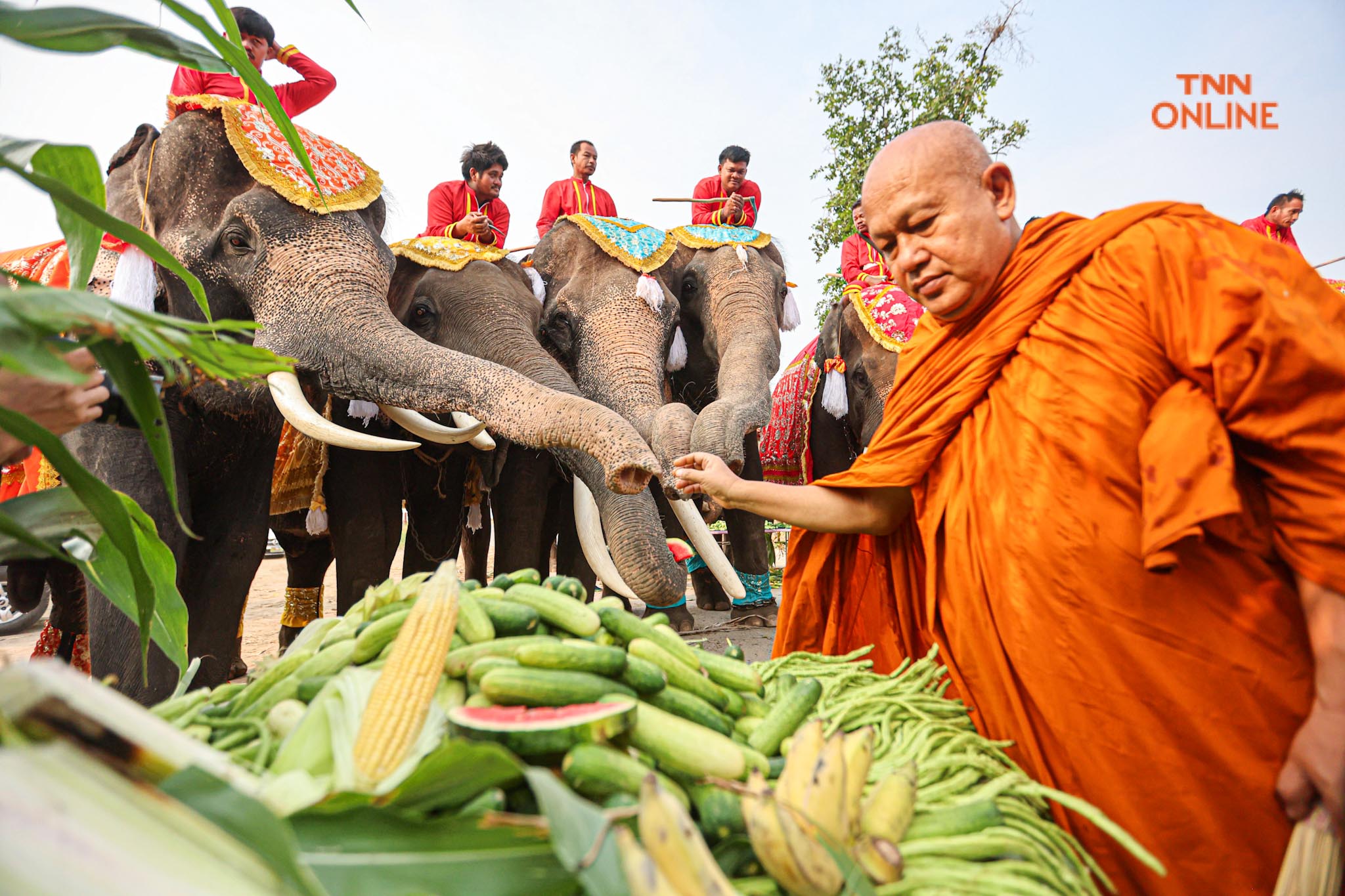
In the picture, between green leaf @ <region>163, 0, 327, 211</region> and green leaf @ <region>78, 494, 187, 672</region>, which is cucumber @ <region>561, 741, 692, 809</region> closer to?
green leaf @ <region>78, 494, 187, 672</region>

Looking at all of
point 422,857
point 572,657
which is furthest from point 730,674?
point 422,857

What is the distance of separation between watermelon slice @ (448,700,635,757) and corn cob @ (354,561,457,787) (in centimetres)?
6

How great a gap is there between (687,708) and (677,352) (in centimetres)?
445

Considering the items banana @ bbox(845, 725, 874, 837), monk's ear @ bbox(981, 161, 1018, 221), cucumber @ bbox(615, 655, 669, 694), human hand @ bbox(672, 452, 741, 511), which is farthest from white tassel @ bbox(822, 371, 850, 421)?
cucumber @ bbox(615, 655, 669, 694)

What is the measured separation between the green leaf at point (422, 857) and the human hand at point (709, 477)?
115 cm

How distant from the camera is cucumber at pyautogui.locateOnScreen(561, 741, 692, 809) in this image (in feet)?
3.24

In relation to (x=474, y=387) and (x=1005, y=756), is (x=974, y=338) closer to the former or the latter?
(x=1005, y=756)

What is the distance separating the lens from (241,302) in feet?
11.4

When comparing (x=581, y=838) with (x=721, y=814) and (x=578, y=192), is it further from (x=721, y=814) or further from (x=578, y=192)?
(x=578, y=192)

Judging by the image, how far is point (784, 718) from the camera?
4.38 ft

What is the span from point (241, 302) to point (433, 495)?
1839mm

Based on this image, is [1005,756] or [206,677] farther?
[206,677]

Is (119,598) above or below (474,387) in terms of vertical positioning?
below

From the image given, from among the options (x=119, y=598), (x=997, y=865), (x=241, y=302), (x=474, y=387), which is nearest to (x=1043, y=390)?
(x=997, y=865)
